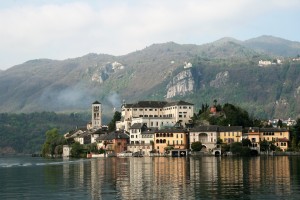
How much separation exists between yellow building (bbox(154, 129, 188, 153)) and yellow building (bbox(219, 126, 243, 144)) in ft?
33.6

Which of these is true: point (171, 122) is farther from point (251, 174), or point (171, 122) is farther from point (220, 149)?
point (251, 174)

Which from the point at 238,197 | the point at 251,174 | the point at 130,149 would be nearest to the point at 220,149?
the point at 130,149

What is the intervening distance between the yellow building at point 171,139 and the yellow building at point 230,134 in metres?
10.2

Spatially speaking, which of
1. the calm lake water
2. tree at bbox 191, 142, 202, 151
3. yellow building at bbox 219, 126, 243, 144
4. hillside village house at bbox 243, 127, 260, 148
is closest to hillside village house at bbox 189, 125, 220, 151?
yellow building at bbox 219, 126, 243, 144

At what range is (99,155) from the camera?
574ft

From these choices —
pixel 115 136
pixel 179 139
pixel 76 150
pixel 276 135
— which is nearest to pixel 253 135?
pixel 276 135

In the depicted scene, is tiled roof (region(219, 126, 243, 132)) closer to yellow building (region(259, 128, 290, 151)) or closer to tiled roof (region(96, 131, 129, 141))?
yellow building (region(259, 128, 290, 151))

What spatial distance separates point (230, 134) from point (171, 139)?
627 inches

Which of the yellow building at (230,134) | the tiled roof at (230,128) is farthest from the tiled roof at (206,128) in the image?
the yellow building at (230,134)

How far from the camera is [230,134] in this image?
167750 millimetres

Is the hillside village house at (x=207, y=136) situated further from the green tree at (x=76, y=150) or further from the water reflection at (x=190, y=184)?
the water reflection at (x=190, y=184)

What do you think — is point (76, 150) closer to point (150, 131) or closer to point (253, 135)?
point (150, 131)

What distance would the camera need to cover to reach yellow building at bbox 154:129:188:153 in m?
173

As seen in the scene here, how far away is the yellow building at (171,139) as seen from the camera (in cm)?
17262
